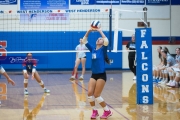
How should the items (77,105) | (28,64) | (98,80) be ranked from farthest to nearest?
(28,64) < (77,105) < (98,80)

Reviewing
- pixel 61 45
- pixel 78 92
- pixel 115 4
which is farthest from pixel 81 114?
pixel 115 4

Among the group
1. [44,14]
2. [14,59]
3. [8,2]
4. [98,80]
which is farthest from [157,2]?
[98,80]

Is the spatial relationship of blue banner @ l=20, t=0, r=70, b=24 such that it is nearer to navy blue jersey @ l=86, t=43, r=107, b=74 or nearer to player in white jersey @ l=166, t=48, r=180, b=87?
player in white jersey @ l=166, t=48, r=180, b=87

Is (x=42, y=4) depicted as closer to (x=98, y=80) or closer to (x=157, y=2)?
(x=157, y=2)

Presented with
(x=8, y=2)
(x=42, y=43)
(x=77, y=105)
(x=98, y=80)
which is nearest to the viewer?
(x=98, y=80)

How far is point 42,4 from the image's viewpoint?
2188 centimetres

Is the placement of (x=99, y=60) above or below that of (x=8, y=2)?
below

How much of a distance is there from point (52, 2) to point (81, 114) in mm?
13967

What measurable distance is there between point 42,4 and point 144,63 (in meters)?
12.8

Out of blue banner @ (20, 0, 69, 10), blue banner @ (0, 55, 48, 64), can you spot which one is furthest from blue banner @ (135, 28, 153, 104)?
blue banner @ (20, 0, 69, 10)

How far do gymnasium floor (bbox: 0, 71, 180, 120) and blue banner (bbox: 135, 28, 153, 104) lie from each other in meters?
Answer: 0.36

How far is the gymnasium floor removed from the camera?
8.53 metres

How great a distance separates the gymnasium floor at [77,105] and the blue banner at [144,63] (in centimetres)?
36

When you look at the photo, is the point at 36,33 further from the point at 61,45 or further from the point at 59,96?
the point at 59,96
